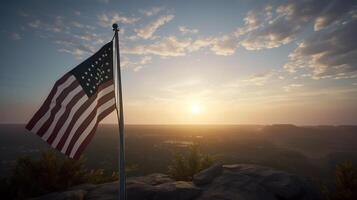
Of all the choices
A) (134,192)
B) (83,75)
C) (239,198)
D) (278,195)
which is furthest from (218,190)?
(83,75)

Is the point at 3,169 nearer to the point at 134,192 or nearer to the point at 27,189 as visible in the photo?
the point at 27,189

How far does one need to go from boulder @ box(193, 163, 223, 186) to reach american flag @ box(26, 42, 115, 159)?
24.4 feet

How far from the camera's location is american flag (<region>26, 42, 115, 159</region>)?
6.82 m

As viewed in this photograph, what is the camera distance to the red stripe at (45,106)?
21.3 ft

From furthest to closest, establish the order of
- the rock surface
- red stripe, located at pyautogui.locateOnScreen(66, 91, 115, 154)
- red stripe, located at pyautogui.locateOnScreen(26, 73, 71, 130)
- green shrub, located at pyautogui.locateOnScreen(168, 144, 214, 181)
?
1. green shrub, located at pyautogui.locateOnScreen(168, 144, 214, 181)
2. the rock surface
3. red stripe, located at pyautogui.locateOnScreen(66, 91, 115, 154)
4. red stripe, located at pyautogui.locateOnScreen(26, 73, 71, 130)

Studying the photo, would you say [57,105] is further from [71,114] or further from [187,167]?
[187,167]

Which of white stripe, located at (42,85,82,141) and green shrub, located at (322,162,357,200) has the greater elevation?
white stripe, located at (42,85,82,141)

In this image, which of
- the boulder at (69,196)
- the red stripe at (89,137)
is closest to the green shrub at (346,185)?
the boulder at (69,196)

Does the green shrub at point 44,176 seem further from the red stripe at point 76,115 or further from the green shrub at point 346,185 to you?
the green shrub at point 346,185

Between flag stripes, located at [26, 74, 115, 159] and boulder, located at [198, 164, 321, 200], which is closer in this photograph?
flag stripes, located at [26, 74, 115, 159]

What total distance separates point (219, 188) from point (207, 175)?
140 cm

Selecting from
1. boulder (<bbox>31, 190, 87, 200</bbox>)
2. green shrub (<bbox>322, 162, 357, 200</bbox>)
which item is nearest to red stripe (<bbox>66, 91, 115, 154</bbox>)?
boulder (<bbox>31, 190, 87, 200</bbox>)

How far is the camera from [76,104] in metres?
7.05

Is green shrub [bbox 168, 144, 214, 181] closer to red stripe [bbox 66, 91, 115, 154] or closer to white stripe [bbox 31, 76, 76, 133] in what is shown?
red stripe [bbox 66, 91, 115, 154]
